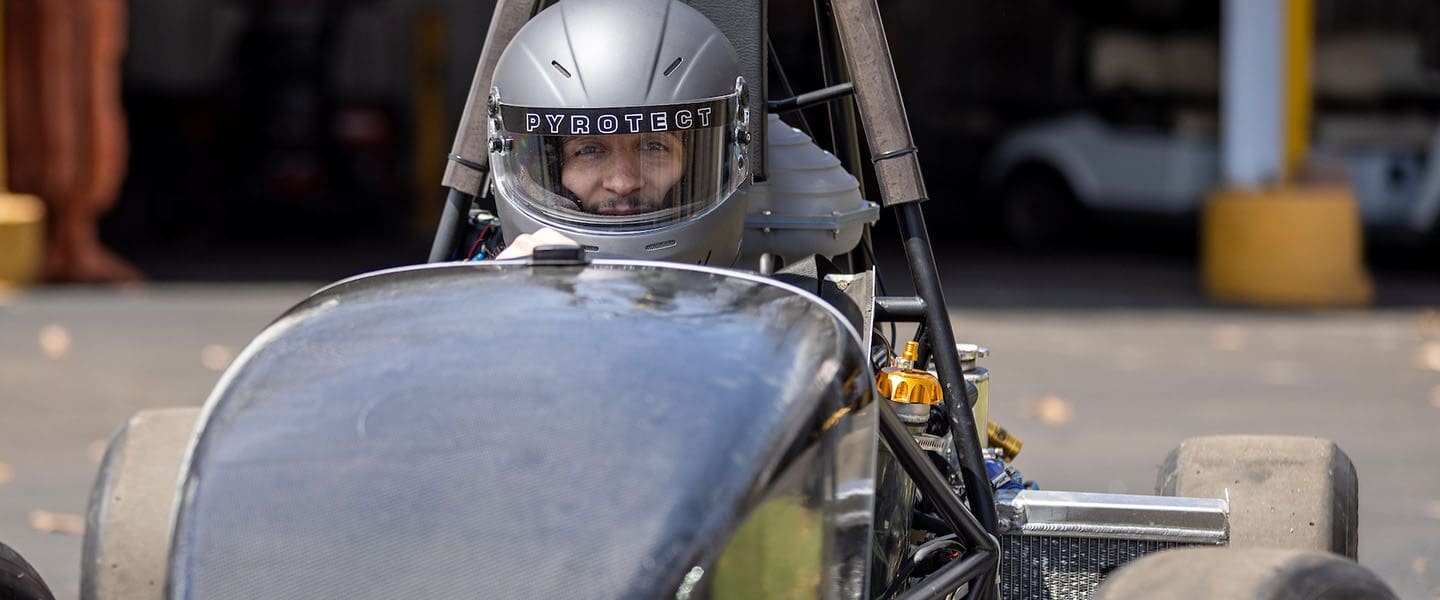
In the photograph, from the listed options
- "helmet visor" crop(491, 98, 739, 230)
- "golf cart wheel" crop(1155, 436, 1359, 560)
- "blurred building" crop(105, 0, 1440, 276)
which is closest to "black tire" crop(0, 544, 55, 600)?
"helmet visor" crop(491, 98, 739, 230)

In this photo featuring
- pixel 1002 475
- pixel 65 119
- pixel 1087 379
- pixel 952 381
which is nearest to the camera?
pixel 952 381

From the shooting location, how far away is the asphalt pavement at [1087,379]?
21.3ft

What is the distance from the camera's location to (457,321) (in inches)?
112

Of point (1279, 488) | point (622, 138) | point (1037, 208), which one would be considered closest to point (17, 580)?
point (622, 138)

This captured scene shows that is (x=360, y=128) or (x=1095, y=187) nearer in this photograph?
(x=1095, y=187)

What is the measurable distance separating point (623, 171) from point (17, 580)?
1.28 meters

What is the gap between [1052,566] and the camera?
151 inches

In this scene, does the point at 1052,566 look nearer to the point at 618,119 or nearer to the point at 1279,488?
the point at 1279,488

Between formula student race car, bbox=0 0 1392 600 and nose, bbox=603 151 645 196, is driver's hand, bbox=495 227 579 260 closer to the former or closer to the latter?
nose, bbox=603 151 645 196

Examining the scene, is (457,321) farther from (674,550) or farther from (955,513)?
(955,513)

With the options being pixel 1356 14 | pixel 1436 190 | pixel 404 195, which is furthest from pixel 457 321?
pixel 404 195

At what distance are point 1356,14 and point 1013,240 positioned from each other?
12.4 ft

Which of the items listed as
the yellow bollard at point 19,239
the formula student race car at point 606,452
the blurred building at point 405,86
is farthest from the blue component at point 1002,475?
the blurred building at point 405,86

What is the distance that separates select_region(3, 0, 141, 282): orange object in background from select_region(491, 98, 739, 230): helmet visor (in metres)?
9.26
